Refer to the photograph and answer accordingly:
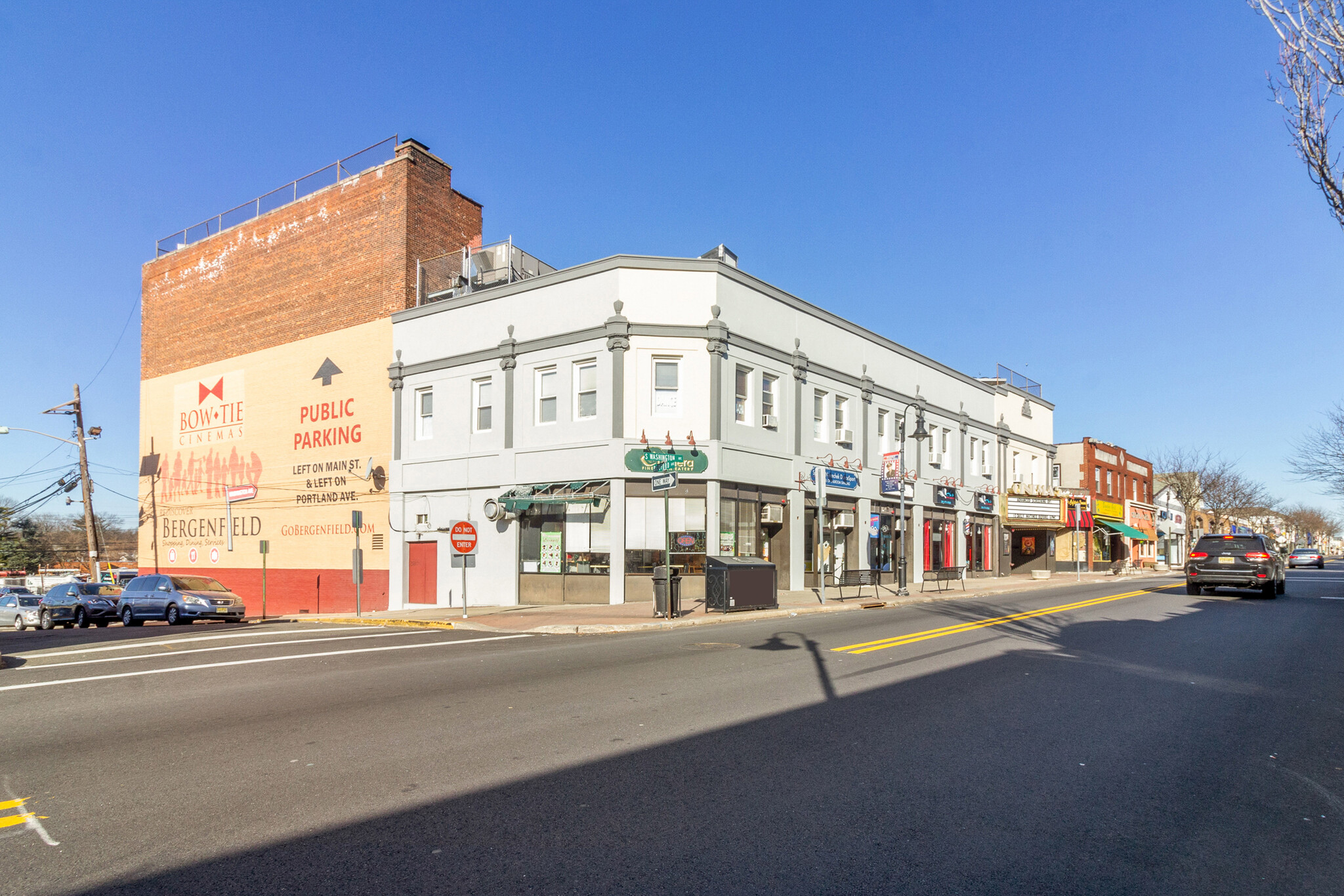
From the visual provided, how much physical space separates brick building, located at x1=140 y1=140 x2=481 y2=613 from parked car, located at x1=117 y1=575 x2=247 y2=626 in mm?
5599

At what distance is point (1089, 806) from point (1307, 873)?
1184 mm

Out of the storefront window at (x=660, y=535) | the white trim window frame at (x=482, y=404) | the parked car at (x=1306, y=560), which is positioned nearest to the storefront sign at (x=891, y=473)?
the storefront window at (x=660, y=535)

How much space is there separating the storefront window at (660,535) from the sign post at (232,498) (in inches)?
777

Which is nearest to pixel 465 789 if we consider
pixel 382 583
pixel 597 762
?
pixel 597 762

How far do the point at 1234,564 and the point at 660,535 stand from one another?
52.1 ft

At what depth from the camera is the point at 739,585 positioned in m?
20.0

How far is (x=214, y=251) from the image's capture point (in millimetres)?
37938

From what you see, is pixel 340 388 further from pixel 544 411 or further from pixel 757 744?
pixel 757 744

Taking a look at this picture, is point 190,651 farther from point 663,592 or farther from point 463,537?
point 663,592

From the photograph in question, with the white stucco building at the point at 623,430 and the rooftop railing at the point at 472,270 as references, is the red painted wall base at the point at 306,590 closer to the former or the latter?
the white stucco building at the point at 623,430

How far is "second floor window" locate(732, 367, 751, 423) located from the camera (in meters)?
25.3

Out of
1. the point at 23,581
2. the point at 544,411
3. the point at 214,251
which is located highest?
the point at 214,251

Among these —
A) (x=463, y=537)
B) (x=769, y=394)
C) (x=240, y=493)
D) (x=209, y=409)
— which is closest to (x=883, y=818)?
(x=463, y=537)

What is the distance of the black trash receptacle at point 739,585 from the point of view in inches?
782
